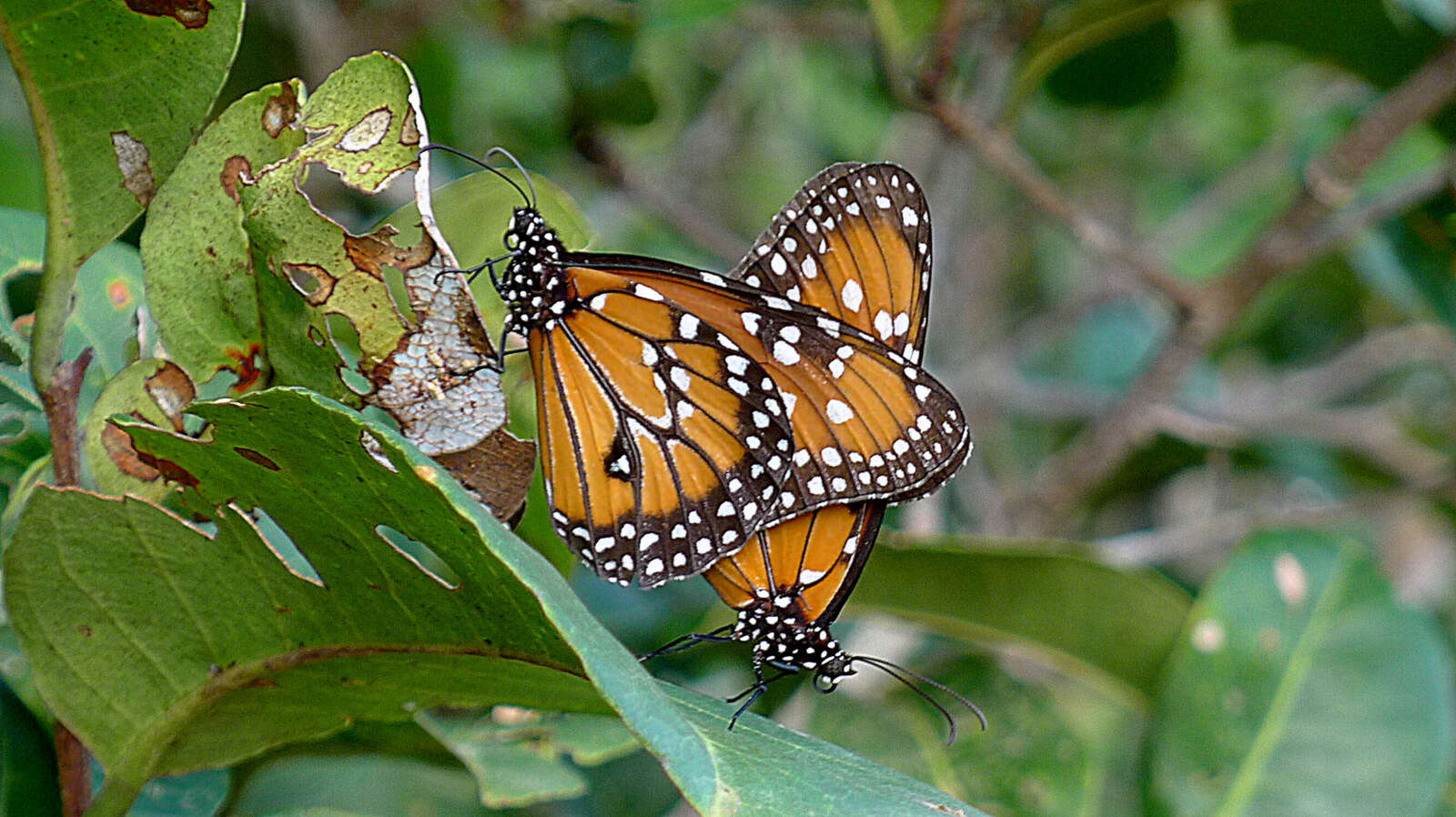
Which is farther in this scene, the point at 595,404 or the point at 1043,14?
the point at 1043,14

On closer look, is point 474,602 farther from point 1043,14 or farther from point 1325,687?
point 1043,14

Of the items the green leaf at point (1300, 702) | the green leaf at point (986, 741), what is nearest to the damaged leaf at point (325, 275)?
the green leaf at point (986, 741)

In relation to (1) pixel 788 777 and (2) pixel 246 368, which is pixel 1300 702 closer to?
(1) pixel 788 777

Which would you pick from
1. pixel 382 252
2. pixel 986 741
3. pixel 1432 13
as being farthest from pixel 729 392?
pixel 1432 13

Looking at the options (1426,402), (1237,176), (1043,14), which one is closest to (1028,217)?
(1237,176)

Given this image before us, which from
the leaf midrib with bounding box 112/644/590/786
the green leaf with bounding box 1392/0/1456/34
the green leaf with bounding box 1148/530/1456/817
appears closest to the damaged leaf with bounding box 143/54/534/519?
the leaf midrib with bounding box 112/644/590/786

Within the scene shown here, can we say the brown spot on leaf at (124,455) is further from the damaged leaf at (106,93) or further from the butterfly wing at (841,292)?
the butterfly wing at (841,292)
